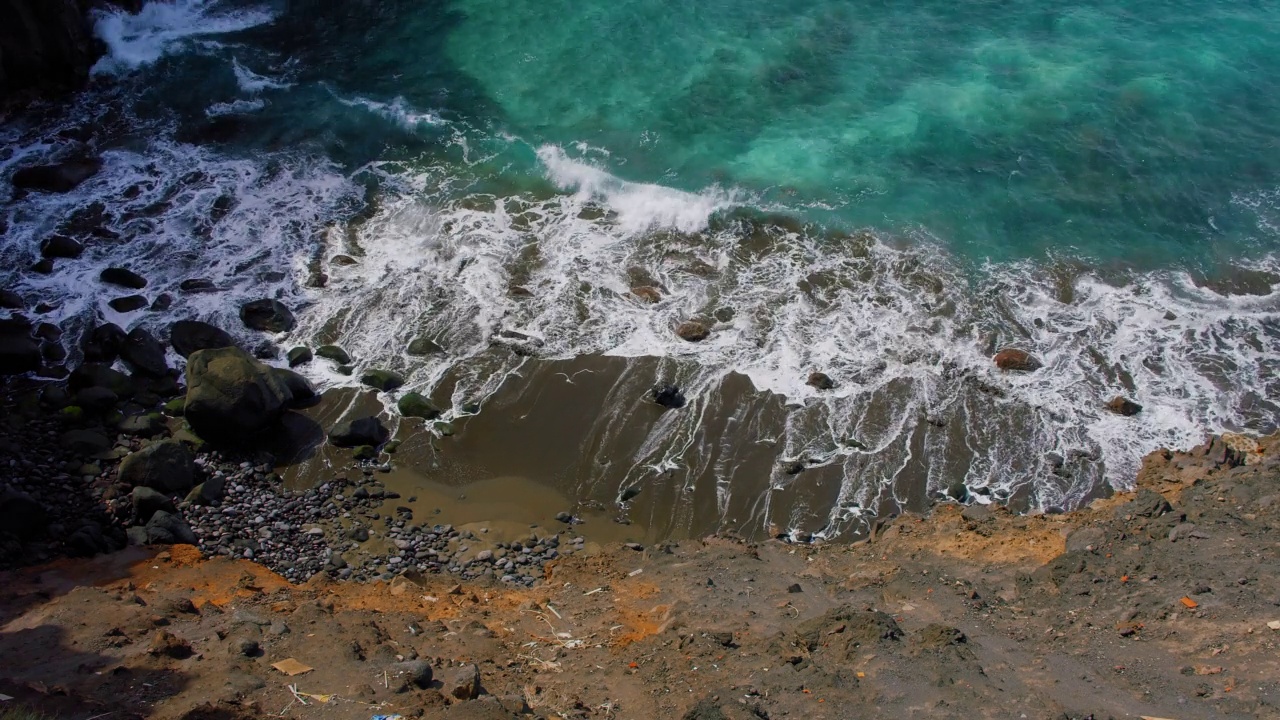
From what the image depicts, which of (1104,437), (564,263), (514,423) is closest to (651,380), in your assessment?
(514,423)

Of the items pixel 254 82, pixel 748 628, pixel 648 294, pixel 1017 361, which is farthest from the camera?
pixel 254 82

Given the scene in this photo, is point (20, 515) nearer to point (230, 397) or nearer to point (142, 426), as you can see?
point (142, 426)

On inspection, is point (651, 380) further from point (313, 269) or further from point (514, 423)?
point (313, 269)

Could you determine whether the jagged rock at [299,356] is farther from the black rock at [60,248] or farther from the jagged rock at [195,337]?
the black rock at [60,248]

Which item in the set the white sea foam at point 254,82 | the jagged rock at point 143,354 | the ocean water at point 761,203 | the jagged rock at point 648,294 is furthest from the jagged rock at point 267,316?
the white sea foam at point 254,82

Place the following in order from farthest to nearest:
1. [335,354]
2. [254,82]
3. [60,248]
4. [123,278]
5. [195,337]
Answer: [254,82]
[60,248]
[123,278]
[195,337]
[335,354]

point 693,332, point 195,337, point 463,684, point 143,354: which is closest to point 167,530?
point 143,354
